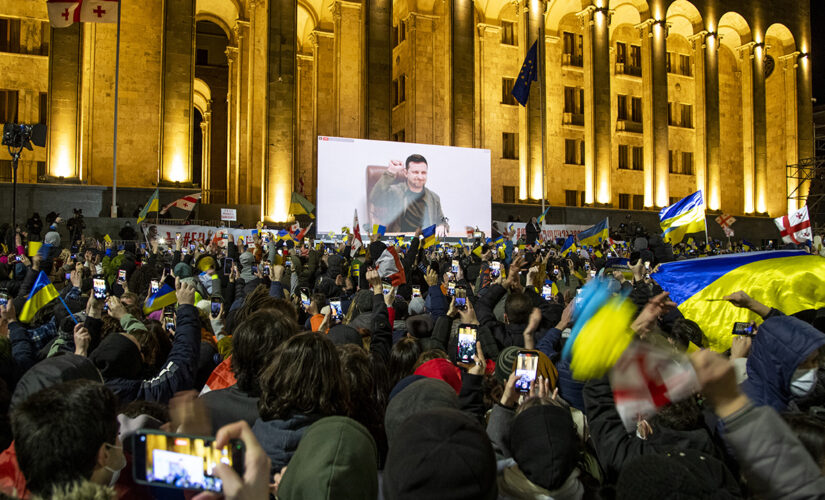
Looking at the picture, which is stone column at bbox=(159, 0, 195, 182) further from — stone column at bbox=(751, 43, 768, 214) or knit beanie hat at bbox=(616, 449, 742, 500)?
stone column at bbox=(751, 43, 768, 214)

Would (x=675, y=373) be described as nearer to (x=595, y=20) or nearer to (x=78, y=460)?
(x=78, y=460)

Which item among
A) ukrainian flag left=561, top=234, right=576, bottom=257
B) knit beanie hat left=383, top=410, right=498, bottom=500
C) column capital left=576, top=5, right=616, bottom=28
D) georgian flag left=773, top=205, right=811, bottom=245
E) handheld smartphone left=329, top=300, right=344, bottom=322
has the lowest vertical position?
knit beanie hat left=383, top=410, right=498, bottom=500

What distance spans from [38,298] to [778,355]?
5.88 meters

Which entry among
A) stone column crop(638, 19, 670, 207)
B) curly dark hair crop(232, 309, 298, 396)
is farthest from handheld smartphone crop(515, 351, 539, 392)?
stone column crop(638, 19, 670, 207)

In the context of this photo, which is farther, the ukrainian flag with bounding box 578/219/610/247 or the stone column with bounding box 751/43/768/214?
the stone column with bounding box 751/43/768/214

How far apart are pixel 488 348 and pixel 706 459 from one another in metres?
3.08

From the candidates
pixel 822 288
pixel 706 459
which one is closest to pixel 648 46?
pixel 822 288

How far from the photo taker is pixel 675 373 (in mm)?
2121

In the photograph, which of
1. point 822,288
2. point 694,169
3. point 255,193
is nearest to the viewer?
point 822,288

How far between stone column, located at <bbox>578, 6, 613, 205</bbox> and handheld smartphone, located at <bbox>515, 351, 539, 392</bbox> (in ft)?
116

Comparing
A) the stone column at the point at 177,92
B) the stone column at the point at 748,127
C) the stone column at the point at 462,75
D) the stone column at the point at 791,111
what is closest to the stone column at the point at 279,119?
the stone column at the point at 177,92

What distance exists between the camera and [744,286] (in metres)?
5.45

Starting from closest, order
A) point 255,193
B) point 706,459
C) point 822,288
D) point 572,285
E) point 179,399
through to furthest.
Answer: point 179,399 → point 706,459 → point 822,288 → point 572,285 → point 255,193

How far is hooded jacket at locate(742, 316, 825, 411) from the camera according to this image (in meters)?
3.08
